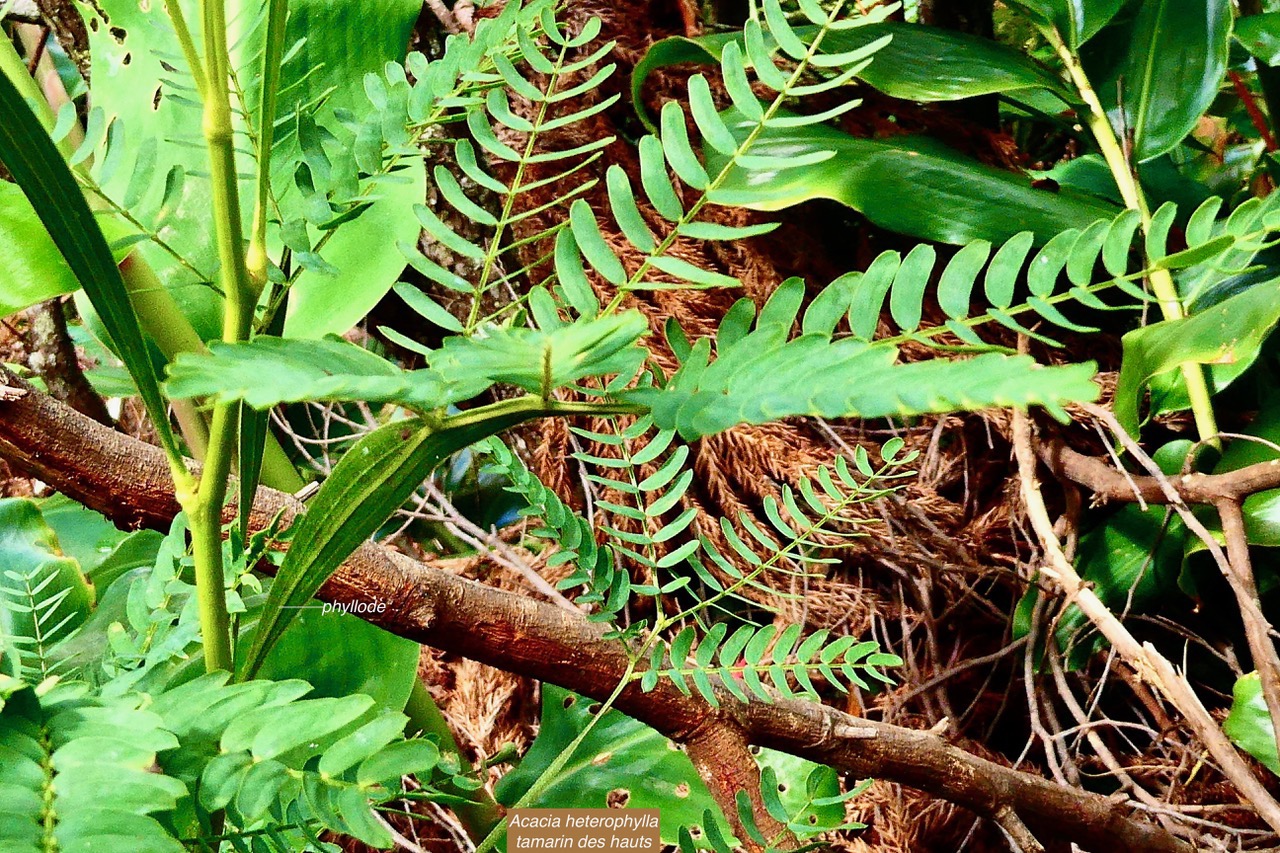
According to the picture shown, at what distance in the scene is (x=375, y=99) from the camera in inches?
15.3

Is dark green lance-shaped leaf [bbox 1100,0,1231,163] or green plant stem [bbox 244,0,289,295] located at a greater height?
green plant stem [bbox 244,0,289,295]

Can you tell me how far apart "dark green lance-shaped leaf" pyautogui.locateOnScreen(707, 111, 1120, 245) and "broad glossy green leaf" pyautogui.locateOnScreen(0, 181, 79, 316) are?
0.50m

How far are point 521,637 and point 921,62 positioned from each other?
66cm

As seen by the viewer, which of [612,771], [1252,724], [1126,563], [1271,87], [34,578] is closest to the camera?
[34,578]

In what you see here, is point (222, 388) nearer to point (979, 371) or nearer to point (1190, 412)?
point (979, 371)

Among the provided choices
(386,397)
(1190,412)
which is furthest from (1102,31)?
(386,397)

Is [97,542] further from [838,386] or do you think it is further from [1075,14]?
[1075,14]

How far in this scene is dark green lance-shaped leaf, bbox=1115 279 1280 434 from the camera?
26.6 inches

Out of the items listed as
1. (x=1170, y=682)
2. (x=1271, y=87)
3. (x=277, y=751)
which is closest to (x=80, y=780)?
(x=277, y=751)

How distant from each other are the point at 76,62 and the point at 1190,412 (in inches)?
50.1

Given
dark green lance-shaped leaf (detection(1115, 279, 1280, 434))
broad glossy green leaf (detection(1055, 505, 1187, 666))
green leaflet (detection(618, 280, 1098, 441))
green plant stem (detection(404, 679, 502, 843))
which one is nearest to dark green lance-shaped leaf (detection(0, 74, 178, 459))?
green leaflet (detection(618, 280, 1098, 441))

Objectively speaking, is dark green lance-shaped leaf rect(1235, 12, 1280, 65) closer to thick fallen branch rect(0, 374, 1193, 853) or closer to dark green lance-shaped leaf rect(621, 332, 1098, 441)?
thick fallen branch rect(0, 374, 1193, 853)

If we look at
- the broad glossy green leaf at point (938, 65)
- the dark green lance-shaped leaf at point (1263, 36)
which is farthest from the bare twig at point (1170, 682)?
the dark green lance-shaped leaf at point (1263, 36)

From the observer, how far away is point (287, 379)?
0.64 feet
